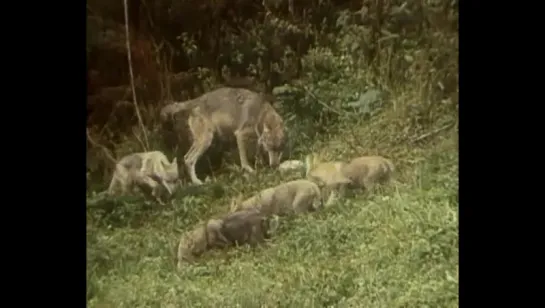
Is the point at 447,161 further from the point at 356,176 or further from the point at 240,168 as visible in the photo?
the point at 240,168

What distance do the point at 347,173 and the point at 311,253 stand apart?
0.20 m

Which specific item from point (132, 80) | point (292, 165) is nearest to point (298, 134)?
point (292, 165)

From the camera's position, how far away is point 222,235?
162 cm

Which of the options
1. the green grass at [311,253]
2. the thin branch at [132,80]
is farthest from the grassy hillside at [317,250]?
the thin branch at [132,80]

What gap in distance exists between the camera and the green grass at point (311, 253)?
1.59 m

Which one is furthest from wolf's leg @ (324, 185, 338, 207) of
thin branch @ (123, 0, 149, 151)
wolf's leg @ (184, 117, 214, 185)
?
thin branch @ (123, 0, 149, 151)

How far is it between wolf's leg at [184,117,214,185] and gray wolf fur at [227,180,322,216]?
13 cm

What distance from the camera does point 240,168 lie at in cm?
164

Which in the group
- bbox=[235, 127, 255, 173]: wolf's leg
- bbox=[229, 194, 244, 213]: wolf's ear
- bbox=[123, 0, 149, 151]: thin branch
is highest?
bbox=[123, 0, 149, 151]: thin branch

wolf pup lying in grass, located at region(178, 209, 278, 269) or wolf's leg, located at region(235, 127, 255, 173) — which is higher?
wolf's leg, located at region(235, 127, 255, 173)

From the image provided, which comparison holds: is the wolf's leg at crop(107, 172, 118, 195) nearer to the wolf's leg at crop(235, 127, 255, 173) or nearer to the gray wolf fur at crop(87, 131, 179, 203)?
the gray wolf fur at crop(87, 131, 179, 203)

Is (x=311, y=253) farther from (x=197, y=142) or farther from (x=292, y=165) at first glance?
(x=197, y=142)

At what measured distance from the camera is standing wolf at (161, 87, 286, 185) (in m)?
1.64
